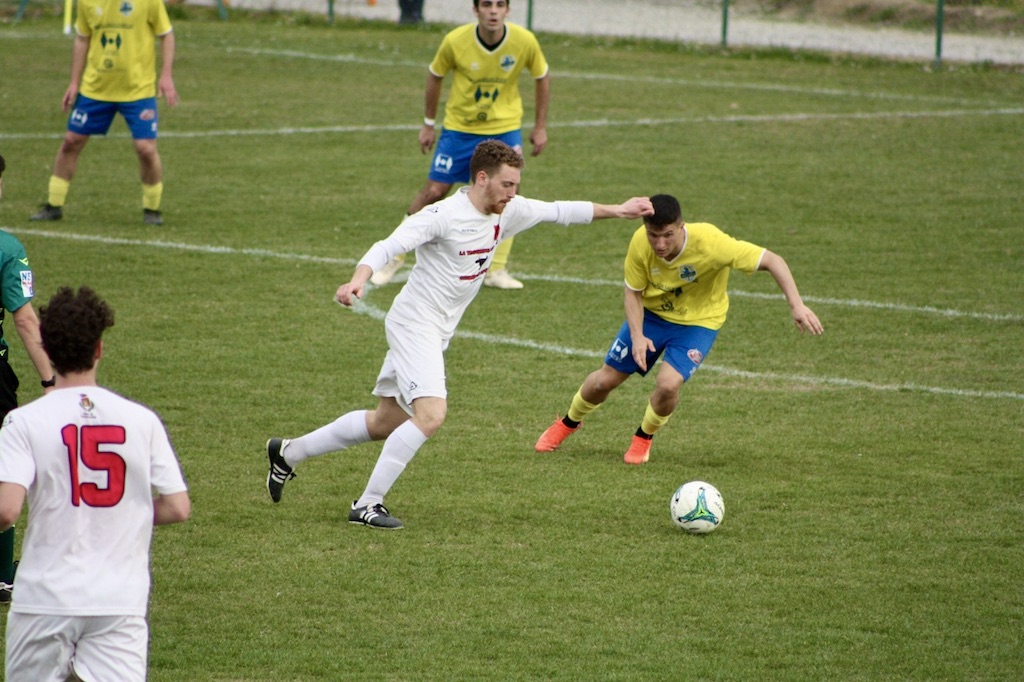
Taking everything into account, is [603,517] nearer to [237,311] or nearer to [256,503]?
[256,503]

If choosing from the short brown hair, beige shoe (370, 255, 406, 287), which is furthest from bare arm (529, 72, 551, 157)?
the short brown hair

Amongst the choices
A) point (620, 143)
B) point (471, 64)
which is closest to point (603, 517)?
point (471, 64)

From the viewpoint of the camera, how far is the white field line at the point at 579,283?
940 centimetres

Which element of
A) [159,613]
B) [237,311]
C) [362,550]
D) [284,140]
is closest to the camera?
[159,613]

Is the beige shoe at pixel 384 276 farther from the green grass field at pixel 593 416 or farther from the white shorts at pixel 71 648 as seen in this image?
the white shorts at pixel 71 648

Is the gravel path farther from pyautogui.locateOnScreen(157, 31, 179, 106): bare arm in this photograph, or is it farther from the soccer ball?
the soccer ball

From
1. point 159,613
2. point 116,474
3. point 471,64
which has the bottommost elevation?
point 159,613

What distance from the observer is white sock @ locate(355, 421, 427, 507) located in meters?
6.96

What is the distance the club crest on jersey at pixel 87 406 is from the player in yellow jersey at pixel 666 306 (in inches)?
159

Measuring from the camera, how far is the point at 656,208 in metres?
7.68

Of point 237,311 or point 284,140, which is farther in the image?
point 284,140

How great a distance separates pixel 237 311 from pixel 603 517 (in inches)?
186

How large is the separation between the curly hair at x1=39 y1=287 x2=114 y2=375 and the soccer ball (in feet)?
11.5

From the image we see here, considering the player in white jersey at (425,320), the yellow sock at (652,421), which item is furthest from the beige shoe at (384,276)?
the player in white jersey at (425,320)
